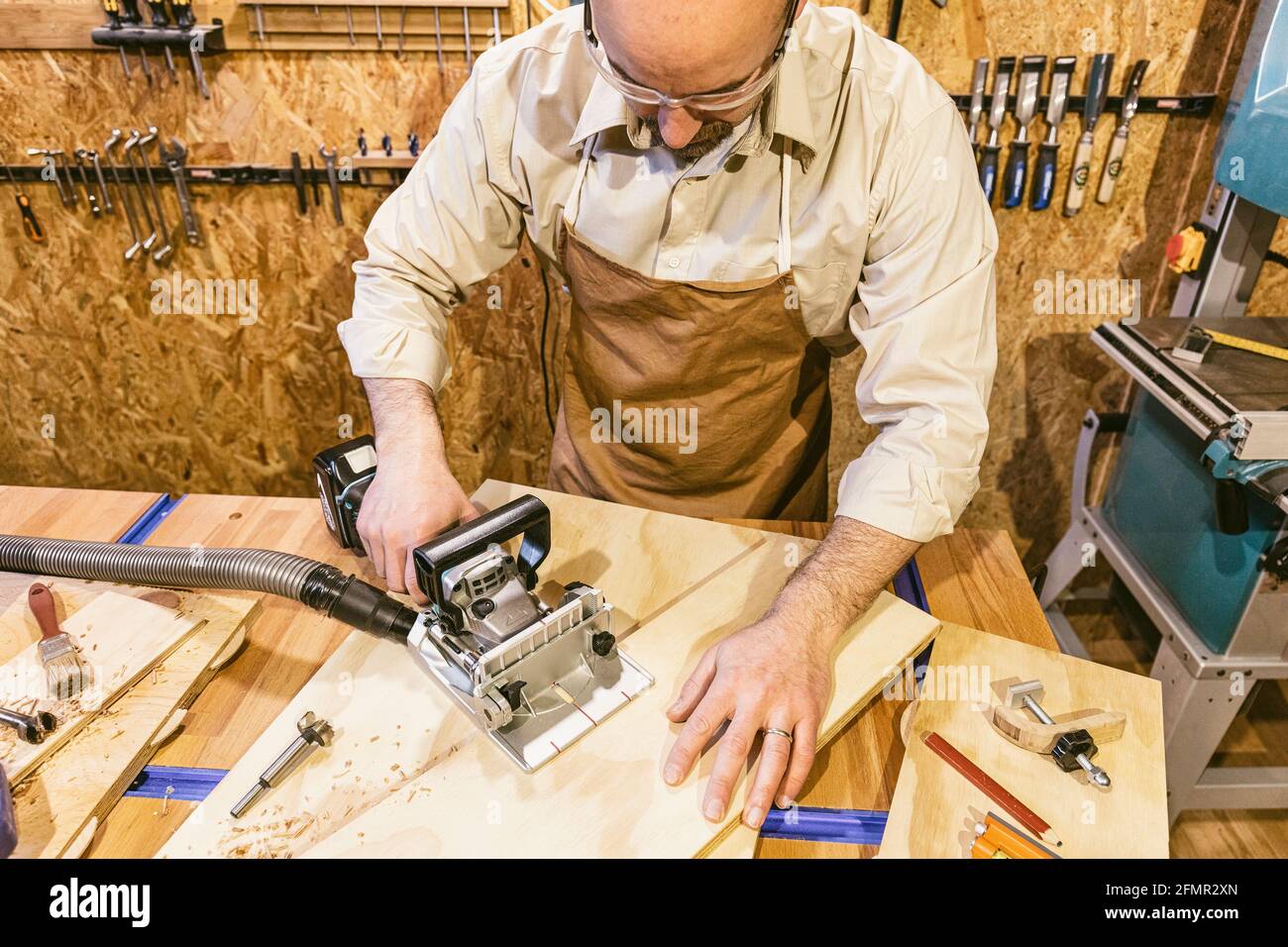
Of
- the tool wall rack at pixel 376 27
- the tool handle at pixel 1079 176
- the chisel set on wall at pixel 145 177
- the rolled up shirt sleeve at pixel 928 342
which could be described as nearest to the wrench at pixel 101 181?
the chisel set on wall at pixel 145 177

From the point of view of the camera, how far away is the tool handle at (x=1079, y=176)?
8.51 feet

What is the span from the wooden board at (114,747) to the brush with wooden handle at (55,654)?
7 cm

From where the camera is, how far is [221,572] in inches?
57.2

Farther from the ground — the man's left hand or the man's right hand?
the man's right hand

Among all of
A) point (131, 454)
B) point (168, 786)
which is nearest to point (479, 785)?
point (168, 786)

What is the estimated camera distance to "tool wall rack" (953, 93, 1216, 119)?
2572 mm

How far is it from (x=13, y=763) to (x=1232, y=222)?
2.90 metres

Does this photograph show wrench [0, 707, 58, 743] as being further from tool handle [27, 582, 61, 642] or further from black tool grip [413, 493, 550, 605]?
black tool grip [413, 493, 550, 605]

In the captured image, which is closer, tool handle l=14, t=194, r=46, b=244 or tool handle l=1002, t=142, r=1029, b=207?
tool handle l=1002, t=142, r=1029, b=207

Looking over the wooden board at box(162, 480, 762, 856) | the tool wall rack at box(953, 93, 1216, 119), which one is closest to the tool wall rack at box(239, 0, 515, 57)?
the tool wall rack at box(953, 93, 1216, 119)

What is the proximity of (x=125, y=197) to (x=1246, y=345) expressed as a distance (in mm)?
3334

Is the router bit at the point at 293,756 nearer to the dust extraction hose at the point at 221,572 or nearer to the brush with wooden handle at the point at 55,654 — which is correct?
the dust extraction hose at the point at 221,572

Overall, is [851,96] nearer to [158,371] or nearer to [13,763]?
[13,763]

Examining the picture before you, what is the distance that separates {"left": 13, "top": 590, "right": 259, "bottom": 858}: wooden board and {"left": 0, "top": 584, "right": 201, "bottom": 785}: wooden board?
0.02 metres
